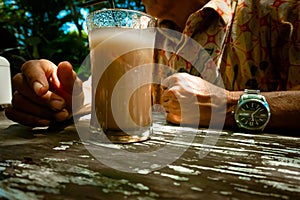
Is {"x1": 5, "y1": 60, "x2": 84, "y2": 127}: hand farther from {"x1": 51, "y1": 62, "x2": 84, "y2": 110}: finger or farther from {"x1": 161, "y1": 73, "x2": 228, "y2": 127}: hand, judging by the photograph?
{"x1": 161, "y1": 73, "x2": 228, "y2": 127}: hand

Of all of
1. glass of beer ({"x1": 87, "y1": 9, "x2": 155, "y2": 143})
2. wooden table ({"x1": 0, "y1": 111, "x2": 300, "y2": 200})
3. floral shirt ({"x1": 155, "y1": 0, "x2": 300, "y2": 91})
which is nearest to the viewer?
wooden table ({"x1": 0, "y1": 111, "x2": 300, "y2": 200})

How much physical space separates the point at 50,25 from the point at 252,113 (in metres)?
2.62

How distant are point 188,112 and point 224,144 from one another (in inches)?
10.3

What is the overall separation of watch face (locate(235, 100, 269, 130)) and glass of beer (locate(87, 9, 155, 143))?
256 millimetres

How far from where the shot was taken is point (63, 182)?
0.33m

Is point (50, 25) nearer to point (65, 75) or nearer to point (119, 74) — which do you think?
point (65, 75)

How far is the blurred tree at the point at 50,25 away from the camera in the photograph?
8.68ft

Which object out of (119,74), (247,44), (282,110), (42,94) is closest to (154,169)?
(119,74)

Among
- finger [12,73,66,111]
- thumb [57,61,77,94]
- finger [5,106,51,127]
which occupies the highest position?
thumb [57,61,77,94]

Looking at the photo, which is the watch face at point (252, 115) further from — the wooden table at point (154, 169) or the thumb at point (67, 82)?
the thumb at point (67, 82)

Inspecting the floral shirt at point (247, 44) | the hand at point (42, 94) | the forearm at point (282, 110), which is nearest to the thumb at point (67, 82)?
the hand at point (42, 94)

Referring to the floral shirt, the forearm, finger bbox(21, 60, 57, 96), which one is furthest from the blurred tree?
the forearm

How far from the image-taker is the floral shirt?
1.08 m

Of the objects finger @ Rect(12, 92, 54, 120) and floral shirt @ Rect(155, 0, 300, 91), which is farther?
floral shirt @ Rect(155, 0, 300, 91)
